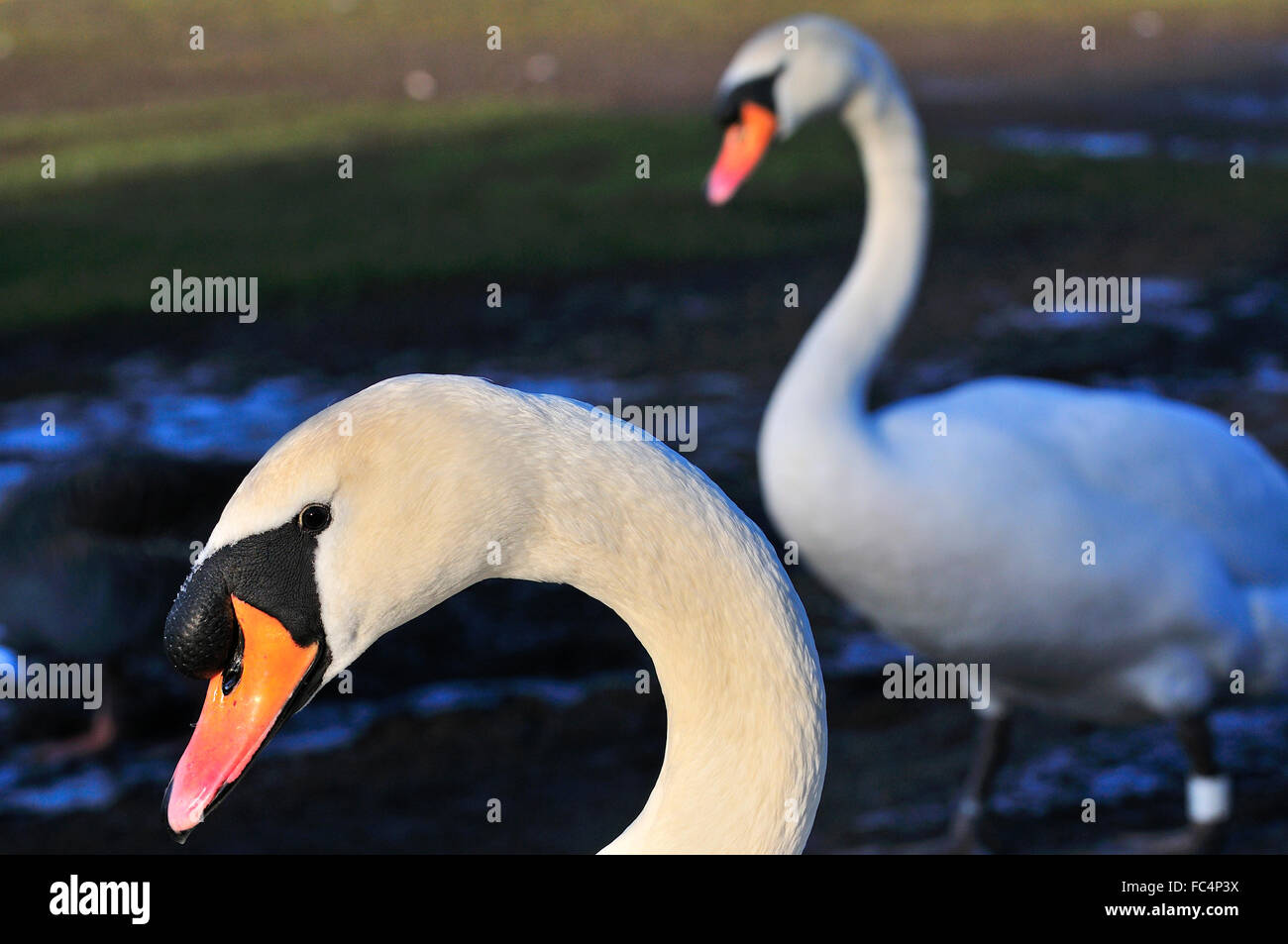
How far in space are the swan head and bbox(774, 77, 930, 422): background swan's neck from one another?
6.13 feet

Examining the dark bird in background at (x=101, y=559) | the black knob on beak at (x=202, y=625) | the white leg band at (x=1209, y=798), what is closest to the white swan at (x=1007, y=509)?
the white leg band at (x=1209, y=798)

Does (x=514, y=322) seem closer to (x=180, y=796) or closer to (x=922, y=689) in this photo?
(x=922, y=689)

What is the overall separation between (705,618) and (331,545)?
0.94 feet

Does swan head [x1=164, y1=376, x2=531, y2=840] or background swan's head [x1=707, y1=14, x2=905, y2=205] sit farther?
background swan's head [x1=707, y1=14, x2=905, y2=205]

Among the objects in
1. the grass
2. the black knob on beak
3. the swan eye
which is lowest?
the black knob on beak

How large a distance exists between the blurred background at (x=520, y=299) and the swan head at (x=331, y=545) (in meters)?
2.20

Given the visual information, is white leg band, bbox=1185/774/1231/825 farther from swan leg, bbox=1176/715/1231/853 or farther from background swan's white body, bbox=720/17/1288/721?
background swan's white body, bbox=720/17/1288/721

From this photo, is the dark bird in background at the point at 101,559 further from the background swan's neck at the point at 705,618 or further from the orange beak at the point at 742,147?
the background swan's neck at the point at 705,618

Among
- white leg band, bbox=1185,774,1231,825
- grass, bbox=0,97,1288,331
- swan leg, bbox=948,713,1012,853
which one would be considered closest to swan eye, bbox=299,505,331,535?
swan leg, bbox=948,713,1012,853

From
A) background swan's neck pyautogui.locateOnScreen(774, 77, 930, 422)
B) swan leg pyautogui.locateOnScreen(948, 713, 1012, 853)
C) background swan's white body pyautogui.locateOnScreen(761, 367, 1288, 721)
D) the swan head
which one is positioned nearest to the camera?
the swan head

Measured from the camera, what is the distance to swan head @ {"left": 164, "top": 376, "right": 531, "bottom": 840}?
114 cm

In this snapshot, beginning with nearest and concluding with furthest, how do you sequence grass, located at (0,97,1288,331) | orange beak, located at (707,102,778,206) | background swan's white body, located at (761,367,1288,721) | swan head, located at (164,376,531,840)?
swan head, located at (164,376,531,840) < background swan's white body, located at (761,367,1288,721) < orange beak, located at (707,102,778,206) < grass, located at (0,97,1288,331)

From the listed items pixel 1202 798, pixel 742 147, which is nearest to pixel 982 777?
pixel 1202 798

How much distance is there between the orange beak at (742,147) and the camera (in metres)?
3.39
